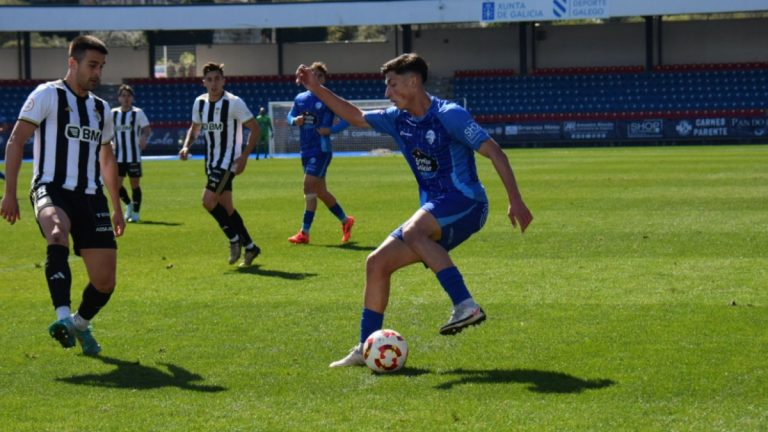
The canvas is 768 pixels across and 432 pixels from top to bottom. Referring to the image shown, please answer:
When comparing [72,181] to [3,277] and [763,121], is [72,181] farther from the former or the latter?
[763,121]

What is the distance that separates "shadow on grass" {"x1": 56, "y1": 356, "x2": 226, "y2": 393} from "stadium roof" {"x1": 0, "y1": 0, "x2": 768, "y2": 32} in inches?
1854

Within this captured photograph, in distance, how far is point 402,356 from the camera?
7.18 metres

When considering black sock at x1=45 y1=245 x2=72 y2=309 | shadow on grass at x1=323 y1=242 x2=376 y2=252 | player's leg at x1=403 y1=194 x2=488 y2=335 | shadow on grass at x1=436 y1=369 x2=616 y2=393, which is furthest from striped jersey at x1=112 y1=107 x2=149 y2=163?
shadow on grass at x1=436 y1=369 x2=616 y2=393

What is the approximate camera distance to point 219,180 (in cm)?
1333

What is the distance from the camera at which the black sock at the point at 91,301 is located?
8.19 meters

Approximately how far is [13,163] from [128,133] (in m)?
13.0

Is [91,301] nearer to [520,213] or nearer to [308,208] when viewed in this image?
[520,213]

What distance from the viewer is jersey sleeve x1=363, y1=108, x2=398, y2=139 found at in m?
8.00

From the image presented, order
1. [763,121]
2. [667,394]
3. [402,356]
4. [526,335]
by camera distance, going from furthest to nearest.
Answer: [763,121] → [526,335] → [402,356] → [667,394]

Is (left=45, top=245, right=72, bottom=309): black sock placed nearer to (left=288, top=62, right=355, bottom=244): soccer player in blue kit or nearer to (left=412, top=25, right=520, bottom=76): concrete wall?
(left=288, top=62, right=355, bottom=244): soccer player in blue kit

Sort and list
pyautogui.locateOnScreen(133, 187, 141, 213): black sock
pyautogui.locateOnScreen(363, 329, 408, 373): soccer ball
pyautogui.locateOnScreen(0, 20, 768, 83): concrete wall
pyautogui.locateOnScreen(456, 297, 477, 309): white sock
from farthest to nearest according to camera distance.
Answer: pyautogui.locateOnScreen(0, 20, 768, 83): concrete wall → pyautogui.locateOnScreen(133, 187, 141, 213): black sock → pyautogui.locateOnScreen(456, 297, 477, 309): white sock → pyautogui.locateOnScreen(363, 329, 408, 373): soccer ball

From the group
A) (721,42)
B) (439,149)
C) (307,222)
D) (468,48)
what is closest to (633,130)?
(721,42)

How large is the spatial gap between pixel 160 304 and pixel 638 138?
138 feet

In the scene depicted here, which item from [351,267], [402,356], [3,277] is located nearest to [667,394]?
[402,356]
